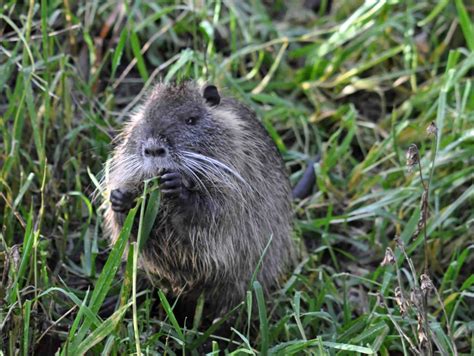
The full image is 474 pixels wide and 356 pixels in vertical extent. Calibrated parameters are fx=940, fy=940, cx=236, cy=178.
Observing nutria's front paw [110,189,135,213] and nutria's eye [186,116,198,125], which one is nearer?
nutria's front paw [110,189,135,213]

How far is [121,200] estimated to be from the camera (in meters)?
3.41

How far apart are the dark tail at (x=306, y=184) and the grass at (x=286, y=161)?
0.06 meters

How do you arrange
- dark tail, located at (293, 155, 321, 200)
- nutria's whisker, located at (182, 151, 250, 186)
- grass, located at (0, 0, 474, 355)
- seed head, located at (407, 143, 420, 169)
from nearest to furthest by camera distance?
seed head, located at (407, 143, 420, 169) < grass, located at (0, 0, 474, 355) < nutria's whisker, located at (182, 151, 250, 186) < dark tail, located at (293, 155, 321, 200)

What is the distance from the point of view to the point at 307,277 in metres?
4.12

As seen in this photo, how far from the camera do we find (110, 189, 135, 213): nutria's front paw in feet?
11.2

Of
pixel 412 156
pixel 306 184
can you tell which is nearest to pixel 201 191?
pixel 412 156

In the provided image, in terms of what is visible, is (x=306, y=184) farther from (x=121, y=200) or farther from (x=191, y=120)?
(x=121, y=200)

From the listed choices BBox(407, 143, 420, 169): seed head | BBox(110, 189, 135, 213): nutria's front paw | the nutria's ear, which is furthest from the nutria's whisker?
BBox(407, 143, 420, 169): seed head

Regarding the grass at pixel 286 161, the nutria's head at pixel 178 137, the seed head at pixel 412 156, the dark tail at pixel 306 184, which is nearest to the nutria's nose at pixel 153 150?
the nutria's head at pixel 178 137

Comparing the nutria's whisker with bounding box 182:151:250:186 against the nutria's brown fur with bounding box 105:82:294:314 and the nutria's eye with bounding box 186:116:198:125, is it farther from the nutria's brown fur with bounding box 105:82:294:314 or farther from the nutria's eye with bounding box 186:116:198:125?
the nutria's eye with bounding box 186:116:198:125

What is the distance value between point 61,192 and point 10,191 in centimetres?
53

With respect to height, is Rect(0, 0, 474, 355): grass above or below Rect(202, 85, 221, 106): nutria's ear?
below

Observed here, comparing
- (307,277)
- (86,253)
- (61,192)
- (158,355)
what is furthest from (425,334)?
(61,192)

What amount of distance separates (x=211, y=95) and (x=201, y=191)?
485 mm
